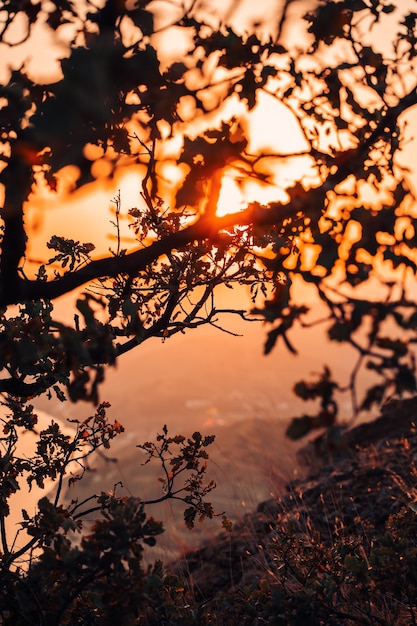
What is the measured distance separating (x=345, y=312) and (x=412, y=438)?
7145 mm

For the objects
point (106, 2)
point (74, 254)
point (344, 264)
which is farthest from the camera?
point (74, 254)

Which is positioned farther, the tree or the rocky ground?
the rocky ground

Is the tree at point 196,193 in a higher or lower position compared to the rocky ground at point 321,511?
higher

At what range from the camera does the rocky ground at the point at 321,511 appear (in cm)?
562

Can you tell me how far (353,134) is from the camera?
2939 millimetres

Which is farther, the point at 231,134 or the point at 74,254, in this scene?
the point at 74,254

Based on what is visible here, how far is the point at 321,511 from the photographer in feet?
21.1

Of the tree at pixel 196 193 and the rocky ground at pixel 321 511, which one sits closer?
the tree at pixel 196 193

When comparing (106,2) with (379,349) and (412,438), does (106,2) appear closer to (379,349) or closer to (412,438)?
(379,349)

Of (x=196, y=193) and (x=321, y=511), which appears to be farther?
(x=321, y=511)

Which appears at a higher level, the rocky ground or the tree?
the tree

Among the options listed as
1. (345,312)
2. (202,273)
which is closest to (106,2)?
(345,312)

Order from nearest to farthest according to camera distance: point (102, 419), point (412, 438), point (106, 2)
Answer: point (106, 2) < point (102, 419) < point (412, 438)

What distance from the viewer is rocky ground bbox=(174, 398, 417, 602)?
562 centimetres
